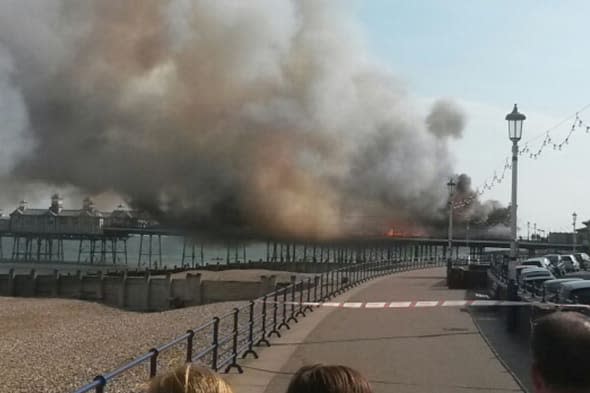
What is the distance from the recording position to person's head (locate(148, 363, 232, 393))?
244cm

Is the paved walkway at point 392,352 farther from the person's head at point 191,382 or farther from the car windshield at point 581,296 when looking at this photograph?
the person's head at point 191,382

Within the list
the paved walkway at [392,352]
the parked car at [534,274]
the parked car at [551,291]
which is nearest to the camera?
the paved walkway at [392,352]

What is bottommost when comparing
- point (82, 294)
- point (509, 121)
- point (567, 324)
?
point (82, 294)

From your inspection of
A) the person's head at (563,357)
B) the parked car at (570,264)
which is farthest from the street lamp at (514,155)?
the parked car at (570,264)

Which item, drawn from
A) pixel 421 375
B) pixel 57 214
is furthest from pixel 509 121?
pixel 57 214

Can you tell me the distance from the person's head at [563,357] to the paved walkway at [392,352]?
7.90 metres

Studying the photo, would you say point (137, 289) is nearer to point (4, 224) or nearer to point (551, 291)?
point (551, 291)

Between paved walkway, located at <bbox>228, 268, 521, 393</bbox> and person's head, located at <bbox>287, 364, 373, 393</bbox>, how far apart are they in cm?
806

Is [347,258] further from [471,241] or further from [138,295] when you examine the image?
[138,295]

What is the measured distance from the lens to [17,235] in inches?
5103

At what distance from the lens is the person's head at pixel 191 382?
244 centimetres

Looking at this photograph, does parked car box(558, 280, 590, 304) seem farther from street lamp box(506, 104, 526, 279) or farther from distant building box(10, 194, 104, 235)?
distant building box(10, 194, 104, 235)

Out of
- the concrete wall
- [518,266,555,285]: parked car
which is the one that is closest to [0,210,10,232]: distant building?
the concrete wall

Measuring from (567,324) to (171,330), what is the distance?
26241 mm
